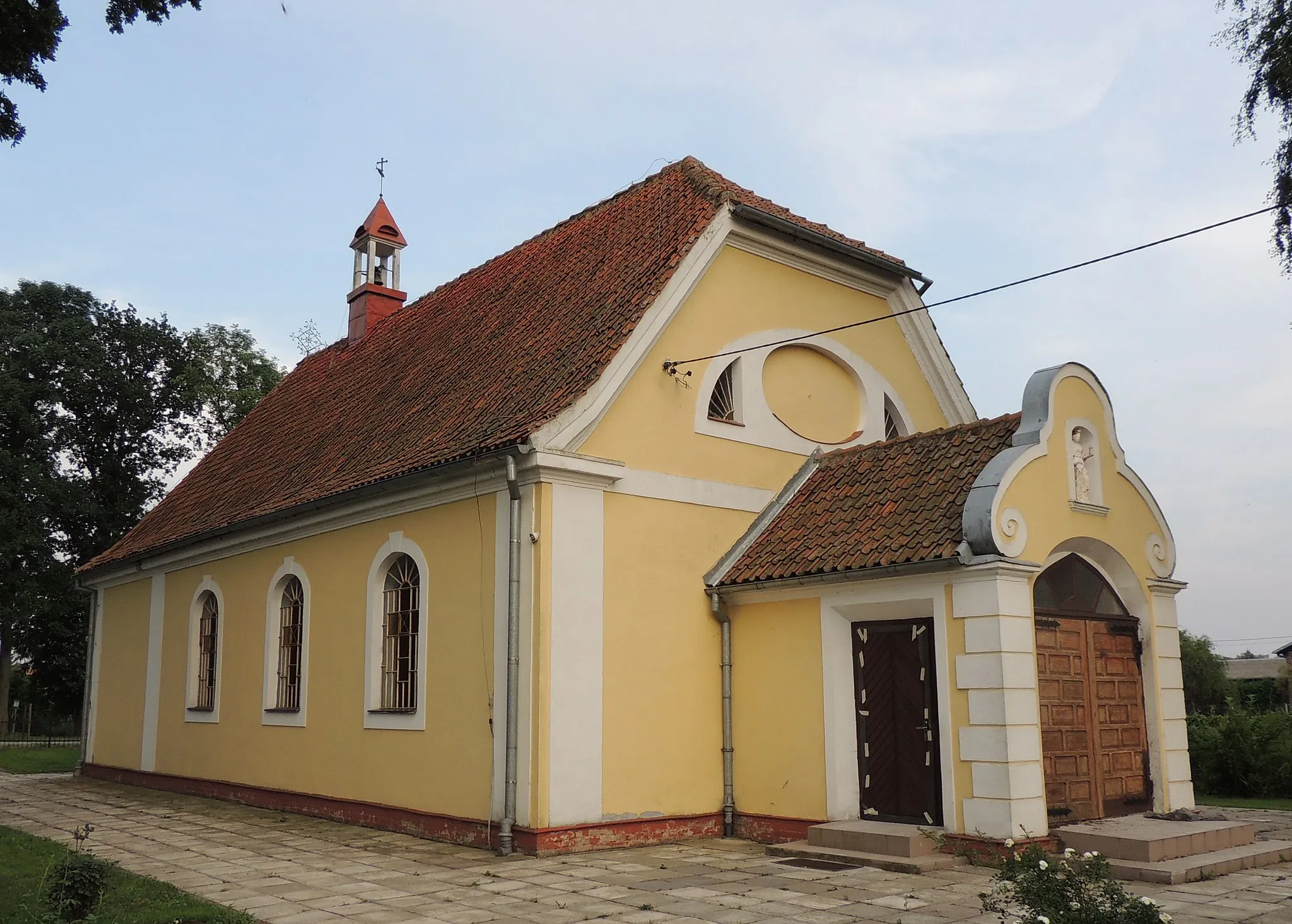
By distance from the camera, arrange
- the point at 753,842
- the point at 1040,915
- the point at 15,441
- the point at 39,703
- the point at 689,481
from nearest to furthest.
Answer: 1. the point at 1040,915
2. the point at 753,842
3. the point at 689,481
4. the point at 15,441
5. the point at 39,703

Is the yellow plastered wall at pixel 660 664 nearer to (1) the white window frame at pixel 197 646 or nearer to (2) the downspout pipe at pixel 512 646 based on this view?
(2) the downspout pipe at pixel 512 646

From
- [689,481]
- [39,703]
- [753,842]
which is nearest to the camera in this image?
[753,842]

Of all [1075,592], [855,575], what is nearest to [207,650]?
[855,575]

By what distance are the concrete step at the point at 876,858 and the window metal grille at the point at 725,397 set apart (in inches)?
197

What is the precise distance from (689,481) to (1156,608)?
17.1 feet

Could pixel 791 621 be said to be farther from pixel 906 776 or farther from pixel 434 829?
pixel 434 829

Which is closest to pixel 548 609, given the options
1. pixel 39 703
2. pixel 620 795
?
pixel 620 795

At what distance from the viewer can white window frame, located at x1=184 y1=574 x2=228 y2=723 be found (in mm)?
16734

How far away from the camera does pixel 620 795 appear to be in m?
11.3

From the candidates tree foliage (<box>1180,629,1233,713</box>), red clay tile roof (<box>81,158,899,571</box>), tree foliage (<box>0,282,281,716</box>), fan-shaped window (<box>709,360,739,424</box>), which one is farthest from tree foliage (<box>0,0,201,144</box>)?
tree foliage (<box>1180,629,1233,713</box>)

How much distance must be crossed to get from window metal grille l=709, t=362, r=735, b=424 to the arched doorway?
13.7 feet

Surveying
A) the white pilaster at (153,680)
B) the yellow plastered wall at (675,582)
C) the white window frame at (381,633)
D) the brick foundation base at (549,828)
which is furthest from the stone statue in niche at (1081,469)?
the white pilaster at (153,680)

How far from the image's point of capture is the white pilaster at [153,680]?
18.5 meters

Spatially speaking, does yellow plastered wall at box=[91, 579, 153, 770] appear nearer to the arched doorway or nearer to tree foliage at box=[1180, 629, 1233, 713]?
the arched doorway
